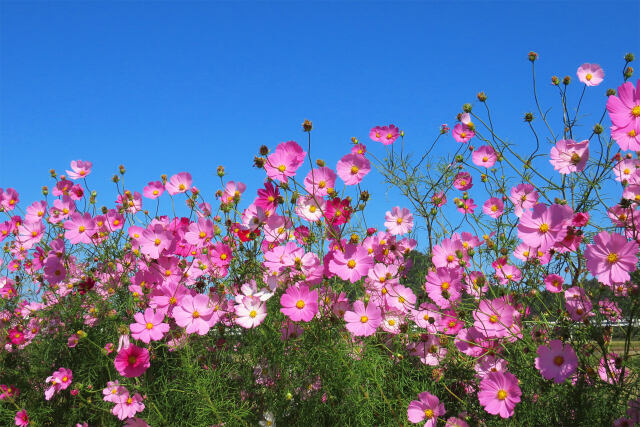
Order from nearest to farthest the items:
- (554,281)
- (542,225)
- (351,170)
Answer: (542,225)
(351,170)
(554,281)

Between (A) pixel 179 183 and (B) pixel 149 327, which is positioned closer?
(B) pixel 149 327

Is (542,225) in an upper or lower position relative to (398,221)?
lower

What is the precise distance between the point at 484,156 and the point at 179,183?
4.23 ft

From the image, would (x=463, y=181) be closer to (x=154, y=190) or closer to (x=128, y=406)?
(x=154, y=190)

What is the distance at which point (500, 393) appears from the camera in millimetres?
1450

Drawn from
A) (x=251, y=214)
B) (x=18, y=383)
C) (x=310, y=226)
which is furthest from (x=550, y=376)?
(x=18, y=383)

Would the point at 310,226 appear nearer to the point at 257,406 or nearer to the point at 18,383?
the point at 257,406

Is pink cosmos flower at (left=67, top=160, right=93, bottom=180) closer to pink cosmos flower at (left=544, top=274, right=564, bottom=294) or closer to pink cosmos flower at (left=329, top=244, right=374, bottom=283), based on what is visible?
pink cosmos flower at (left=329, top=244, right=374, bottom=283)

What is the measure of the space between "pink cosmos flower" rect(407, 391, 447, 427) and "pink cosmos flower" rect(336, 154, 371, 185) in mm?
698

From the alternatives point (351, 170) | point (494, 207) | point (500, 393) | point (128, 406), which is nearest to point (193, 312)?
point (128, 406)

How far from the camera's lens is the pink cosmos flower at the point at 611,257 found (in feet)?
3.97

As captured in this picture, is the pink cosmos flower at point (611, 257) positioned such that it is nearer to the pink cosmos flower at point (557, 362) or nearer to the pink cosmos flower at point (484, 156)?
the pink cosmos flower at point (557, 362)

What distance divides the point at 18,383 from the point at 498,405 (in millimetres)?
2349

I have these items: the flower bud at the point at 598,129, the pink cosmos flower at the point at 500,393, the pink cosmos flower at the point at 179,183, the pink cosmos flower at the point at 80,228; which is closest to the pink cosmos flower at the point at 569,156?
the flower bud at the point at 598,129
